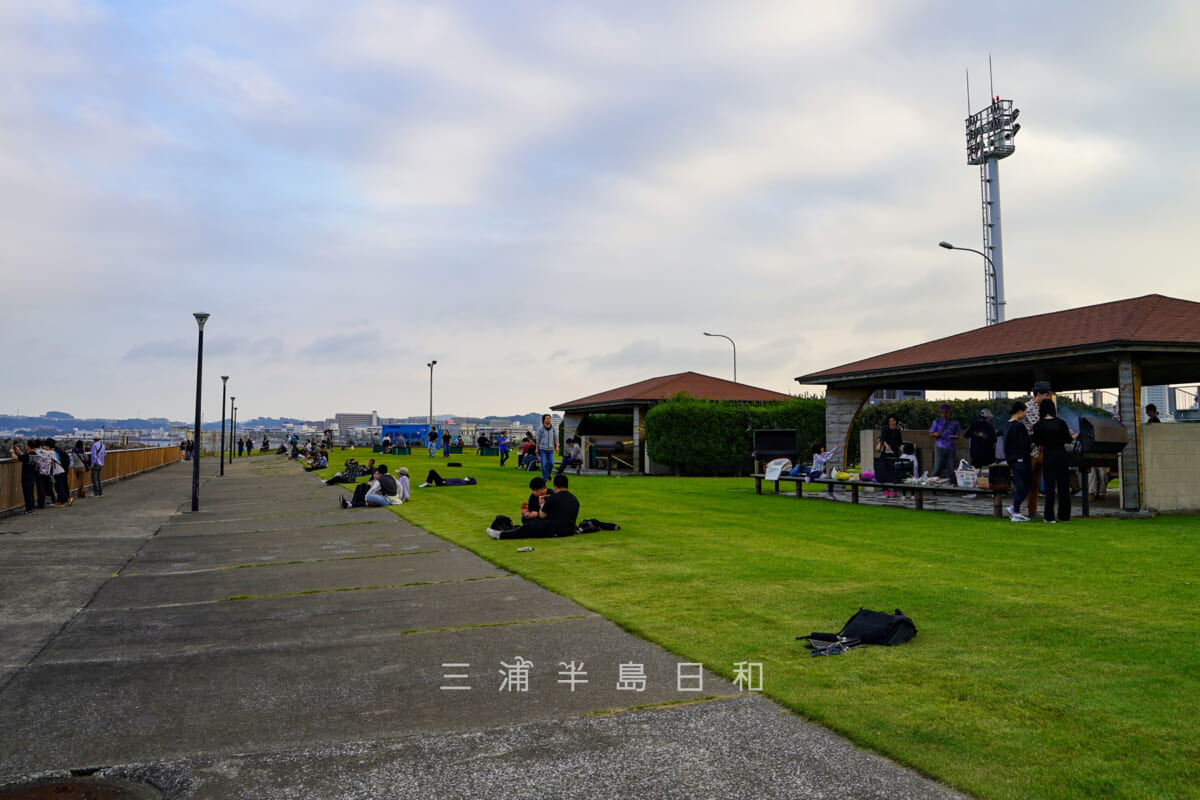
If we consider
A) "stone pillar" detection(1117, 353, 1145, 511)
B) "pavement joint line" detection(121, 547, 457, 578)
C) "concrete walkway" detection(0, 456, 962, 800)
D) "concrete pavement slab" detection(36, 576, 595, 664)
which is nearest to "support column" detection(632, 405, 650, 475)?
"stone pillar" detection(1117, 353, 1145, 511)

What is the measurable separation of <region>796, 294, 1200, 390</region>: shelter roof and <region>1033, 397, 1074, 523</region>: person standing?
84.8 inches

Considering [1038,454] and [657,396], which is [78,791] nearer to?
[1038,454]

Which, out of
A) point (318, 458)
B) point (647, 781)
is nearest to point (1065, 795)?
point (647, 781)

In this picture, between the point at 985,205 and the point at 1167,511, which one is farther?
the point at 985,205

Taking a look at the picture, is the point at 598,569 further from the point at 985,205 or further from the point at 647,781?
the point at 985,205

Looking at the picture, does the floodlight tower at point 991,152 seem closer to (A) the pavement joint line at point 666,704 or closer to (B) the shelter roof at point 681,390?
(B) the shelter roof at point 681,390

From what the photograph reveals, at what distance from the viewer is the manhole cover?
11.9ft

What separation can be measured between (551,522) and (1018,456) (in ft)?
24.7

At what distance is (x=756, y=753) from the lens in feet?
13.1

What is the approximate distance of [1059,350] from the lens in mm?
14836

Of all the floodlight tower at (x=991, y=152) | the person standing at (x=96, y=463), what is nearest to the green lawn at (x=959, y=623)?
the person standing at (x=96, y=463)

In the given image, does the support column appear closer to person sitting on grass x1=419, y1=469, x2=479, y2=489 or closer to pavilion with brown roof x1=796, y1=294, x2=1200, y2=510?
person sitting on grass x1=419, y1=469, x2=479, y2=489

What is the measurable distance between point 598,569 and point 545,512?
2.98 meters

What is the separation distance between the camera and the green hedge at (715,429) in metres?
29.8
